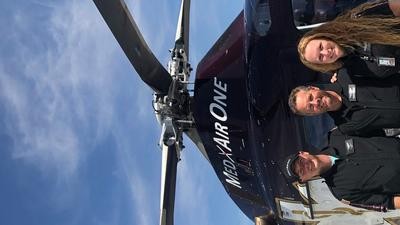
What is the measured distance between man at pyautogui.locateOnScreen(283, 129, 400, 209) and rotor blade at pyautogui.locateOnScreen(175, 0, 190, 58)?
210 inches

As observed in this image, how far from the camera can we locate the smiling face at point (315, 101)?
469cm

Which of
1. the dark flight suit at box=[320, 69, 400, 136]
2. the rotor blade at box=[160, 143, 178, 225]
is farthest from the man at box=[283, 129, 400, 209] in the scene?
the rotor blade at box=[160, 143, 178, 225]

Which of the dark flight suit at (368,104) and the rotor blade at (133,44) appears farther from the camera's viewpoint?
the rotor blade at (133,44)

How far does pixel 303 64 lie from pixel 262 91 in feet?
1.93

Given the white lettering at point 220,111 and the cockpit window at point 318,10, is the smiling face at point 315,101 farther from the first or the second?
the white lettering at point 220,111

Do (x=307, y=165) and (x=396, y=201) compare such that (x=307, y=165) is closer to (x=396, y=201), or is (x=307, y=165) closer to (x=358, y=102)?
(x=358, y=102)

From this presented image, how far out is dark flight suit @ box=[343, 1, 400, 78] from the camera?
4754 millimetres

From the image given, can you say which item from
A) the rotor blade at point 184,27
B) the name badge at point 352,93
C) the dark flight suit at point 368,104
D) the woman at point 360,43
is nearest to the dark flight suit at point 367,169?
the dark flight suit at point 368,104

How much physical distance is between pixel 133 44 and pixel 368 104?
3819 millimetres

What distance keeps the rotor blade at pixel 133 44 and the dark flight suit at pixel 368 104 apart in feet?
10.2

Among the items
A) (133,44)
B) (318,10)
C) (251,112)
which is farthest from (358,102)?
(133,44)

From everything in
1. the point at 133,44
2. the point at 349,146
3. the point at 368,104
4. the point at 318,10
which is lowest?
the point at 349,146

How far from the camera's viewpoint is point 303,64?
5.34m

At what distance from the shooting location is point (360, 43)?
473 centimetres
